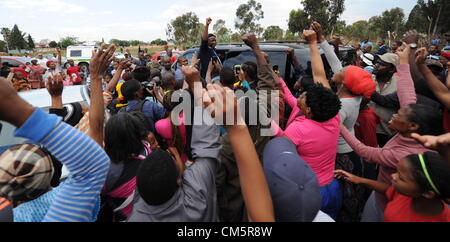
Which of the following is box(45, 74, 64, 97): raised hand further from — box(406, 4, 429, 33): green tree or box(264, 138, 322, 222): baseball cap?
box(406, 4, 429, 33): green tree

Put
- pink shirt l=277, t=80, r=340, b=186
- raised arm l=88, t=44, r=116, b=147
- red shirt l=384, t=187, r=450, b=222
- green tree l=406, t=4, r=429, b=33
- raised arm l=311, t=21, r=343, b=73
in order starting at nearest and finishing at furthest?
red shirt l=384, t=187, r=450, b=222 < raised arm l=88, t=44, r=116, b=147 < pink shirt l=277, t=80, r=340, b=186 < raised arm l=311, t=21, r=343, b=73 < green tree l=406, t=4, r=429, b=33

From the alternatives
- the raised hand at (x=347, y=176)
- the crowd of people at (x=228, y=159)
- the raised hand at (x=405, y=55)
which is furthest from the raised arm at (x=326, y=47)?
the raised hand at (x=347, y=176)

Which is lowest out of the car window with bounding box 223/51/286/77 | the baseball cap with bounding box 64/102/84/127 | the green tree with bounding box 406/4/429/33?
the baseball cap with bounding box 64/102/84/127

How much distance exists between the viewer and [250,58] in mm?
4746

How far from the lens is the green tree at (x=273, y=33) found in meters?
34.2

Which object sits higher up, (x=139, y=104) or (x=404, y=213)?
(x=139, y=104)

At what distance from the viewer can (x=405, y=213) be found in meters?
1.38

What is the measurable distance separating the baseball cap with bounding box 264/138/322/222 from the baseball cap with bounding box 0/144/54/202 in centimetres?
106

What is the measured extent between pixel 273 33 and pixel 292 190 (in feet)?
123

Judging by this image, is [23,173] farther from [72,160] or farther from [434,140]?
[434,140]

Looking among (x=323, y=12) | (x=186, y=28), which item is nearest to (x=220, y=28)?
(x=186, y=28)

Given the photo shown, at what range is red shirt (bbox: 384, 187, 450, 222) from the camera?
1314 mm

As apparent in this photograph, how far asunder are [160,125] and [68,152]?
4.59ft

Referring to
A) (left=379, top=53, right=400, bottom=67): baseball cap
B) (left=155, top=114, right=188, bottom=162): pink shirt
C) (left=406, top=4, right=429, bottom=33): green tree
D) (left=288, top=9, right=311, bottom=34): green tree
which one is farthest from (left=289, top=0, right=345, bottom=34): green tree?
(left=155, top=114, right=188, bottom=162): pink shirt
